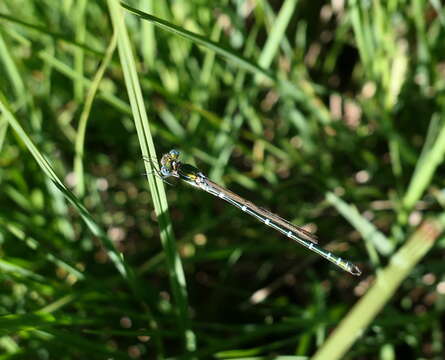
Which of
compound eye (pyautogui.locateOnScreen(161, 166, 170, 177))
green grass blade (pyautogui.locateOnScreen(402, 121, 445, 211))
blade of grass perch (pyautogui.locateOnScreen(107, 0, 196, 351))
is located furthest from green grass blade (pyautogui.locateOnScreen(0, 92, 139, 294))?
green grass blade (pyautogui.locateOnScreen(402, 121, 445, 211))

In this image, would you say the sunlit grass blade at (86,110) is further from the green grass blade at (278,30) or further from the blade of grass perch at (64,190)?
the green grass blade at (278,30)

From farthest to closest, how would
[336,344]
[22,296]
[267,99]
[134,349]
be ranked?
[267,99]
[134,349]
[22,296]
[336,344]

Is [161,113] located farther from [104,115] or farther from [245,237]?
[245,237]

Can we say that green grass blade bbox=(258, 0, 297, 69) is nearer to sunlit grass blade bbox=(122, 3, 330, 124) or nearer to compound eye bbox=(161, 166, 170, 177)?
sunlit grass blade bbox=(122, 3, 330, 124)

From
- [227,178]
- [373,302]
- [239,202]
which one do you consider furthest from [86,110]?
[373,302]

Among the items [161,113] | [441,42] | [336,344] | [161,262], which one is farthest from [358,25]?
[336,344]

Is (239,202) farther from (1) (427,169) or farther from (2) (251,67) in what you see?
(1) (427,169)
